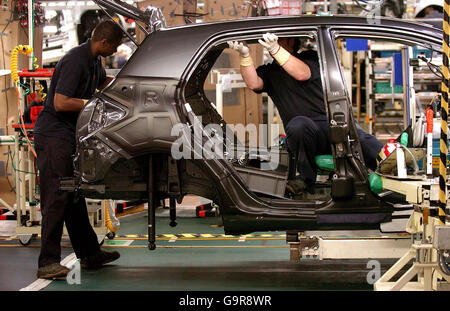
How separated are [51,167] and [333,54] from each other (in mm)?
2335

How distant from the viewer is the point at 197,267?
5.45 metres

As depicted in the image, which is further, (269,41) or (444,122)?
(269,41)

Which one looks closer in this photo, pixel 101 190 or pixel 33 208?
pixel 101 190

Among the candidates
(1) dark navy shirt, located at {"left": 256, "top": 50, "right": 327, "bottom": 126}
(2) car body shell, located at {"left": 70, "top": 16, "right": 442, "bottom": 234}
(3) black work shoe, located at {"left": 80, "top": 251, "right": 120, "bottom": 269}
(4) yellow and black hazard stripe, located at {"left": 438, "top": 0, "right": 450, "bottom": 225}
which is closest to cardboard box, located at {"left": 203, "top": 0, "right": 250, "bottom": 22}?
(1) dark navy shirt, located at {"left": 256, "top": 50, "right": 327, "bottom": 126}

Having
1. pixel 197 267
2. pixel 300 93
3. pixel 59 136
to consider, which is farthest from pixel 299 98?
pixel 59 136

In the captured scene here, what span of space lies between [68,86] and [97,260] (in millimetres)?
1560

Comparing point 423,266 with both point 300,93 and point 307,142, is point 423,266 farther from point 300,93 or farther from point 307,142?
point 300,93

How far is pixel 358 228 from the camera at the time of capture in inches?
172

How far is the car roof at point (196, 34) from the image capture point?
4.37 m

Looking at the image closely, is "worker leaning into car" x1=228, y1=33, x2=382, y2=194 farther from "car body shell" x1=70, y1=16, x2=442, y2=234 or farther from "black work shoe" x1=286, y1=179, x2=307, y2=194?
"car body shell" x1=70, y1=16, x2=442, y2=234

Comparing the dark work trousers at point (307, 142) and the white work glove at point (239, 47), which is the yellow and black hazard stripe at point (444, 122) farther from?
the white work glove at point (239, 47)

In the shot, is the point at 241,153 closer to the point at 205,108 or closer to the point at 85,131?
the point at 205,108
